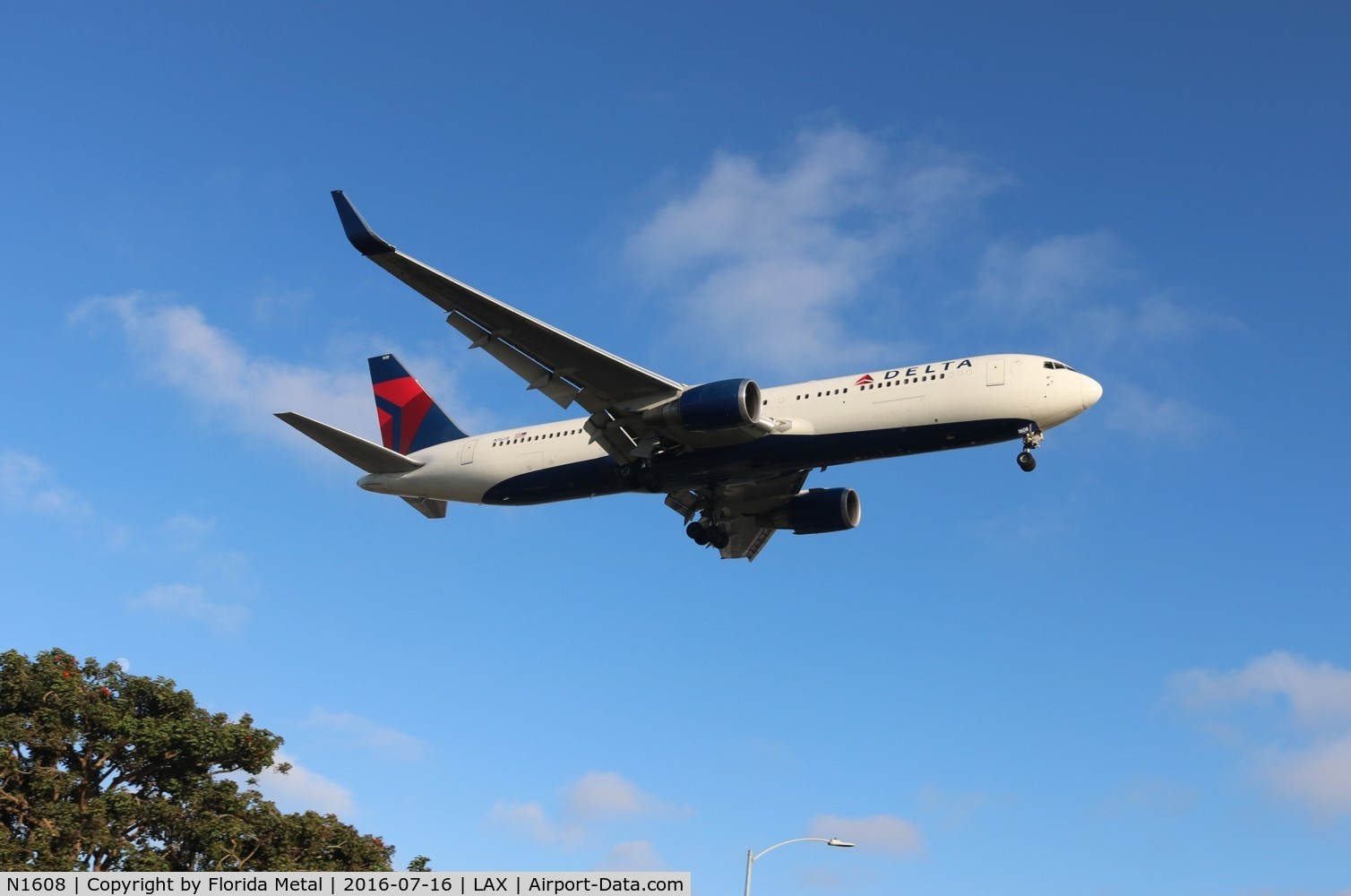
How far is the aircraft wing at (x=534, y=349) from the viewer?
32.0 m

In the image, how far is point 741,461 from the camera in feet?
122

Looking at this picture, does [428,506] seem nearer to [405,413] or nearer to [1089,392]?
[405,413]

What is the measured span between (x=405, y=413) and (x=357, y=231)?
667 inches

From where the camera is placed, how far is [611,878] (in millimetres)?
24188

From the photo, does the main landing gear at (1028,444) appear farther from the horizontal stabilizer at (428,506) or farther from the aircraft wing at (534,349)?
the horizontal stabilizer at (428,506)

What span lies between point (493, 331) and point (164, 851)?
15576mm

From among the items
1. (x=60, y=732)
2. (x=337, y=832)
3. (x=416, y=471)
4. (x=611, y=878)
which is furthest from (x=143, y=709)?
(x=611, y=878)

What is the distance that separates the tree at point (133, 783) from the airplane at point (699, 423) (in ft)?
30.9

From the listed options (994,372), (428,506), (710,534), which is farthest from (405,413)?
(994,372)

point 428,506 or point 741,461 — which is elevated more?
point 428,506

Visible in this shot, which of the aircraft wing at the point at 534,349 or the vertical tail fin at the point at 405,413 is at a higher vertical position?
the vertical tail fin at the point at 405,413

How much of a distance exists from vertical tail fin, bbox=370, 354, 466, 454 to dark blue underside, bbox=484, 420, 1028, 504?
5.03 metres

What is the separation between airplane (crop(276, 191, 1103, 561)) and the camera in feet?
113
